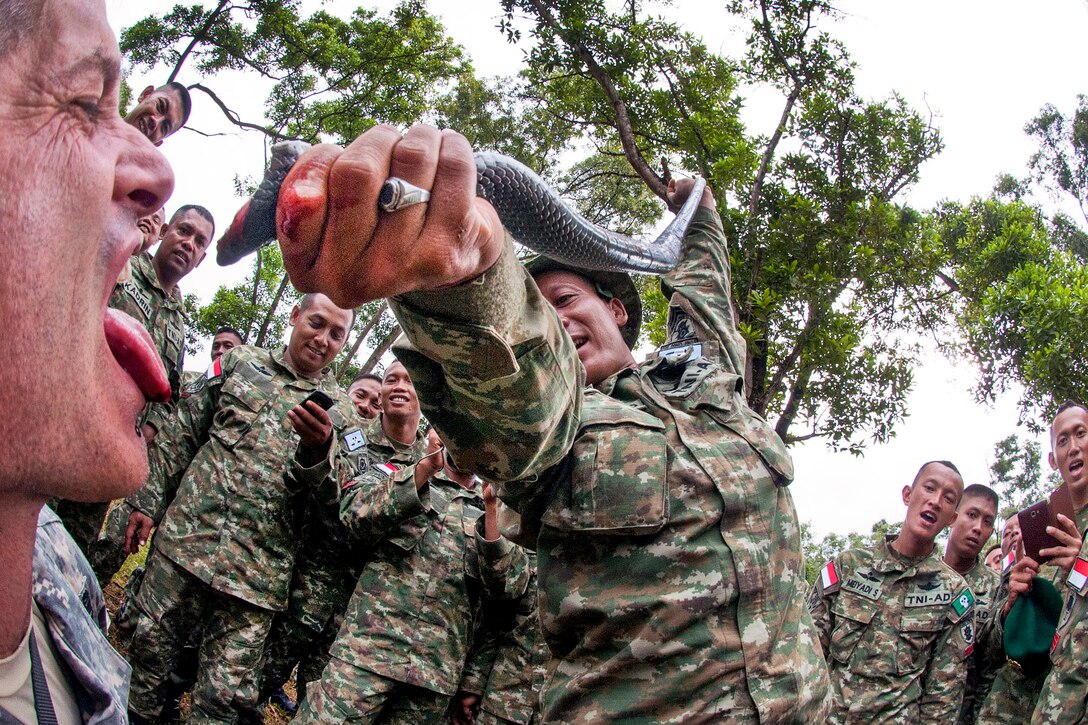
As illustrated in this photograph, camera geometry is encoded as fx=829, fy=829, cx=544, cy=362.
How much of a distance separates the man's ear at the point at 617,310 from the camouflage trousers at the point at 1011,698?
4.41 metres

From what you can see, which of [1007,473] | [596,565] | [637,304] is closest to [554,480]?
[596,565]

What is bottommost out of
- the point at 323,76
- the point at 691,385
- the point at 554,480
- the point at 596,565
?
the point at 596,565

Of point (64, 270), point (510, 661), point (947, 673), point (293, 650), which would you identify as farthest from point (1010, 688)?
point (64, 270)

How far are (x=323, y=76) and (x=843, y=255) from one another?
A: 803cm

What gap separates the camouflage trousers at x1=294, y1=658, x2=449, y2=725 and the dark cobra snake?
2884mm

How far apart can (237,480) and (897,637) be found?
4.78m

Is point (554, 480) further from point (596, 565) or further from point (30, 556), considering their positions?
point (30, 556)

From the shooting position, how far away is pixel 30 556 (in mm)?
1332

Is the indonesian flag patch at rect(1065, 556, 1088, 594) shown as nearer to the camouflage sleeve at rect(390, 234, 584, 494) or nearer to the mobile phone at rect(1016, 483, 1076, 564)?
the mobile phone at rect(1016, 483, 1076, 564)

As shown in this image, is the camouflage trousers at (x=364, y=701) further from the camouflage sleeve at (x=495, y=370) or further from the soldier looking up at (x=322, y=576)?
the camouflage sleeve at (x=495, y=370)

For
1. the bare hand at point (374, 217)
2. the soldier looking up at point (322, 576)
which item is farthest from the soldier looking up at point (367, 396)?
the bare hand at point (374, 217)

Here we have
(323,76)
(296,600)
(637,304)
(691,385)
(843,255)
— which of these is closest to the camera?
(691,385)

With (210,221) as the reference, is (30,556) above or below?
below

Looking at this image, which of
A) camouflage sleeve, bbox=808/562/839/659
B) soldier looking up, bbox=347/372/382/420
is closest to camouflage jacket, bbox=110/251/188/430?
soldier looking up, bbox=347/372/382/420
